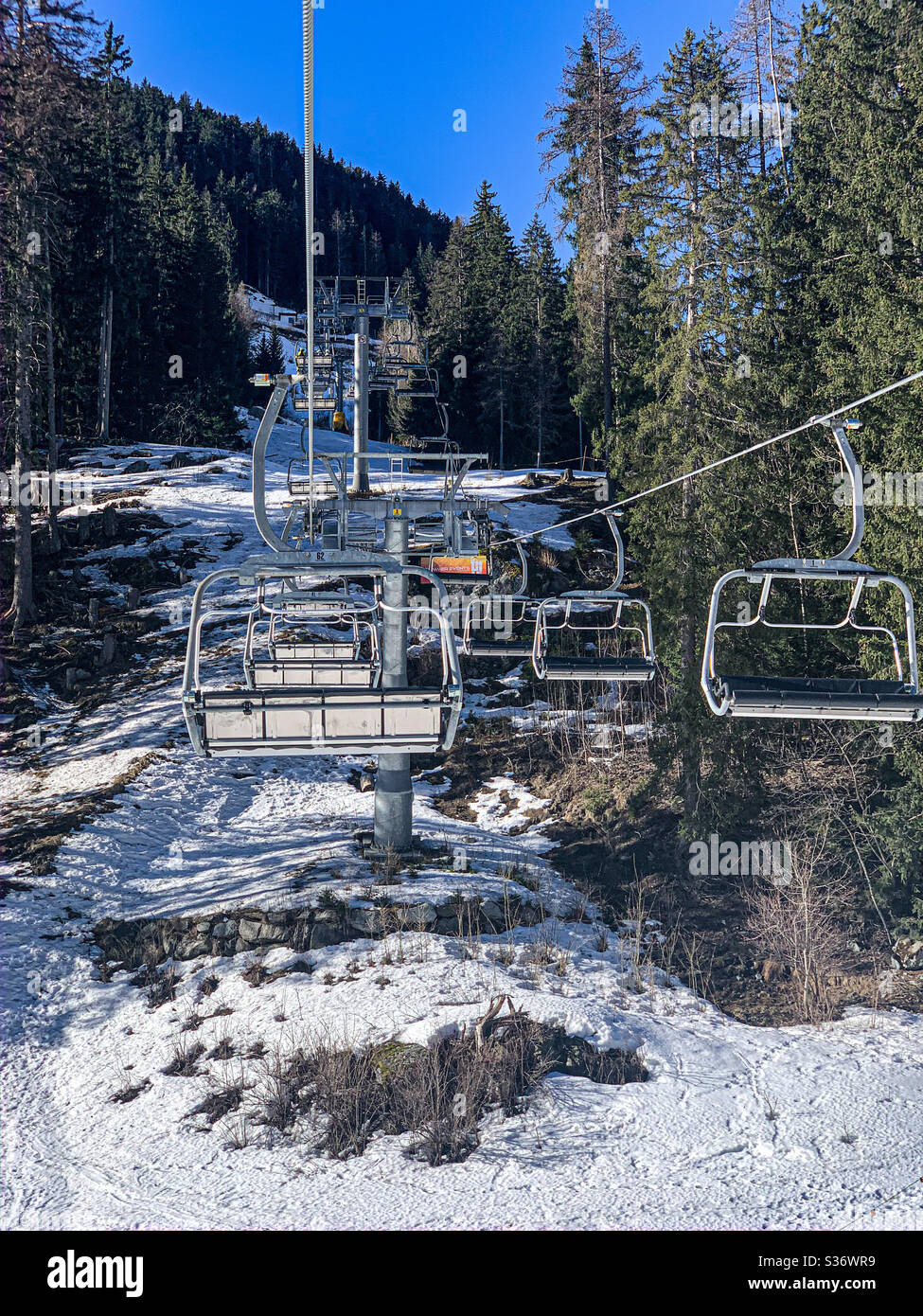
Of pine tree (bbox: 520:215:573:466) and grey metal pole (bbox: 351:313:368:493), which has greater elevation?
pine tree (bbox: 520:215:573:466)

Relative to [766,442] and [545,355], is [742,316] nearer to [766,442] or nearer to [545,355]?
[766,442]

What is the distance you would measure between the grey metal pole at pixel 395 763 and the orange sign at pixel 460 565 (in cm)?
62

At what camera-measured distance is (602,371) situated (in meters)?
32.3

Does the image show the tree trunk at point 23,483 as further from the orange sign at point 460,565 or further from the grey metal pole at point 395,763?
the orange sign at point 460,565

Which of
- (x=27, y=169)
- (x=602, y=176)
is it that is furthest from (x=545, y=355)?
(x=27, y=169)

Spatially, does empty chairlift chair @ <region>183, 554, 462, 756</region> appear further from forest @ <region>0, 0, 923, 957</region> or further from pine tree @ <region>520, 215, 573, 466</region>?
pine tree @ <region>520, 215, 573, 466</region>

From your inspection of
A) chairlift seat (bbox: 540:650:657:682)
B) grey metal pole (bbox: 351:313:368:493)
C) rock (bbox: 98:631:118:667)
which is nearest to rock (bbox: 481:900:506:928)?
chairlift seat (bbox: 540:650:657:682)

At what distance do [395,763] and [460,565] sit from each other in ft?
11.1

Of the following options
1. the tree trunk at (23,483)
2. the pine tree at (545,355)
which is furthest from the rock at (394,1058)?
the pine tree at (545,355)

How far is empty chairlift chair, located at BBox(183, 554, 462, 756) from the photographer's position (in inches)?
249

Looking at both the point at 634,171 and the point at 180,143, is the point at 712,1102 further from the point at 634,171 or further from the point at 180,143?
the point at 180,143

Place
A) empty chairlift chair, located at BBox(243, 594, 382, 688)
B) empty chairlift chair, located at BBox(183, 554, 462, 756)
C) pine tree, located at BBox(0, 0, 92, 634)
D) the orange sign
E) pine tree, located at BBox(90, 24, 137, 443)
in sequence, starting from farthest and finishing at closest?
pine tree, located at BBox(90, 24, 137, 443)
pine tree, located at BBox(0, 0, 92, 634)
the orange sign
empty chairlift chair, located at BBox(243, 594, 382, 688)
empty chairlift chair, located at BBox(183, 554, 462, 756)

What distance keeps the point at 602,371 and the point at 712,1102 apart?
2759 centimetres

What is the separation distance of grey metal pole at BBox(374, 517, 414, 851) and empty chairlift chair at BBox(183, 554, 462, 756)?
507cm
